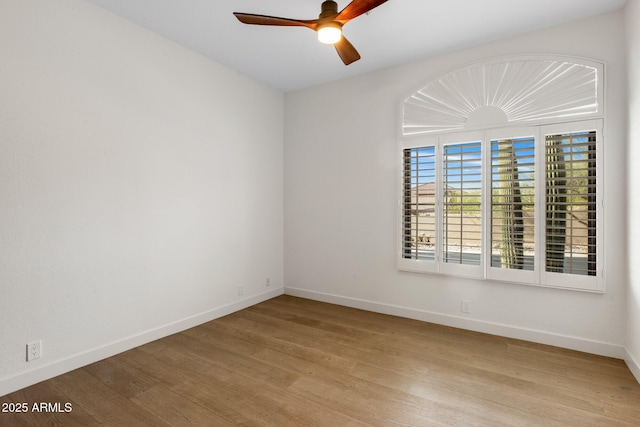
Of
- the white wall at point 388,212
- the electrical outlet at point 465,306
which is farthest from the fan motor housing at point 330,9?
the electrical outlet at point 465,306

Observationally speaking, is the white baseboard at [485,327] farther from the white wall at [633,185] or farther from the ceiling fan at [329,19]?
the ceiling fan at [329,19]

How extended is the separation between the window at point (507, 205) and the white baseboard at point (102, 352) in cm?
223

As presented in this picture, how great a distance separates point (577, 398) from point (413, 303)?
161 centimetres

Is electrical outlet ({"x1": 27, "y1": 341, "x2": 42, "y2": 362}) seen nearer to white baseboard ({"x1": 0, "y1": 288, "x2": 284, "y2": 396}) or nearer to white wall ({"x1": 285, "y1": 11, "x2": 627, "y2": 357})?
white baseboard ({"x1": 0, "y1": 288, "x2": 284, "y2": 396})

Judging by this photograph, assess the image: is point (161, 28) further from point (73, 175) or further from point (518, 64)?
point (518, 64)

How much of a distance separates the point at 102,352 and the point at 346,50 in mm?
3151

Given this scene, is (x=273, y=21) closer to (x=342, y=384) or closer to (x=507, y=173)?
(x=507, y=173)

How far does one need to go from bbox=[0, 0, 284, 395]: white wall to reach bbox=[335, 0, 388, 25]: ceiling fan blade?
1923 millimetres

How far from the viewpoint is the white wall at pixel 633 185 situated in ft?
7.61

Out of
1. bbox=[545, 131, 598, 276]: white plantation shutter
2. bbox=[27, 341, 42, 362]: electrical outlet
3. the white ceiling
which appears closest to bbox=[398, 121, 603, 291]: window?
bbox=[545, 131, 598, 276]: white plantation shutter

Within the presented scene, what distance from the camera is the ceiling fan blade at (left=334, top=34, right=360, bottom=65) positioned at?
2.38m

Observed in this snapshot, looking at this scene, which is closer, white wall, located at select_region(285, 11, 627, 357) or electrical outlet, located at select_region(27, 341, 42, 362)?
electrical outlet, located at select_region(27, 341, 42, 362)

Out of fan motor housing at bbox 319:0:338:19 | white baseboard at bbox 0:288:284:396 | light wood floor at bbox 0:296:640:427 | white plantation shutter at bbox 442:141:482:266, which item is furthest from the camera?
white plantation shutter at bbox 442:141:482:266

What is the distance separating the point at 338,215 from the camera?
13.4 ft
